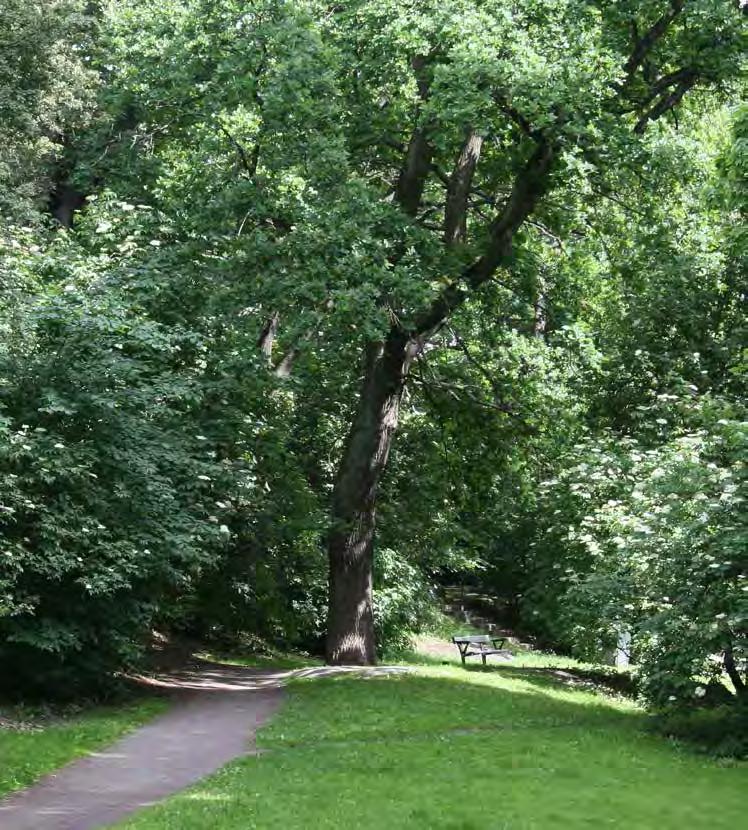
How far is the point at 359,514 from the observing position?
19.0m

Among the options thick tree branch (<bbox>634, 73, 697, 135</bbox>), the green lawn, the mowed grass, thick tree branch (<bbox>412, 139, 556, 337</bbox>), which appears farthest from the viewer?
thick tree branch (<bbox>634, 73, 697, 135</bbox>)

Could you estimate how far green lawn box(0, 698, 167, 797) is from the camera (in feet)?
35.1

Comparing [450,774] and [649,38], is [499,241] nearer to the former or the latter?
[649,38]

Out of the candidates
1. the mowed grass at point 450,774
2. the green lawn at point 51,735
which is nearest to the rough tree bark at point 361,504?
the mowed grass at point 450,774

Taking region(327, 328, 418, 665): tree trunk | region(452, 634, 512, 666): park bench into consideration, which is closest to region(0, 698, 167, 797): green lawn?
region(327, 328, 418, 665): tree trunk

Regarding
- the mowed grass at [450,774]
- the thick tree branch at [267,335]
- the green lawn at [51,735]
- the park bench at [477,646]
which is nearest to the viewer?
the mowed grass at [450,774]

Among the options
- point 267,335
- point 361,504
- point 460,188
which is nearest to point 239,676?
point 361,504

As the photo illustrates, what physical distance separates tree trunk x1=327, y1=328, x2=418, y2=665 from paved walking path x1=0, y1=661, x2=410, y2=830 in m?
1.12

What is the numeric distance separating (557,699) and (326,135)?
34.0 ft

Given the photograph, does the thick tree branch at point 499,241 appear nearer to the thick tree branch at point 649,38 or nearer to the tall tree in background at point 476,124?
the tall tree in background at point 476,124

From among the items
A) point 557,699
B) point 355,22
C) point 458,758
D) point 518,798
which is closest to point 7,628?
point 458,758

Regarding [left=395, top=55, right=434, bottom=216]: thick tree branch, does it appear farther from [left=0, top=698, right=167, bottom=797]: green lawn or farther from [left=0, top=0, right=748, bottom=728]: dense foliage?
[left=0, top=698, right=167, bottom=797]: green lawn

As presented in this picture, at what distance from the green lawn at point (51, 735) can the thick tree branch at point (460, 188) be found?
377 inches

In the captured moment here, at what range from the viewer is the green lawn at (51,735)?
10688 millimetres
